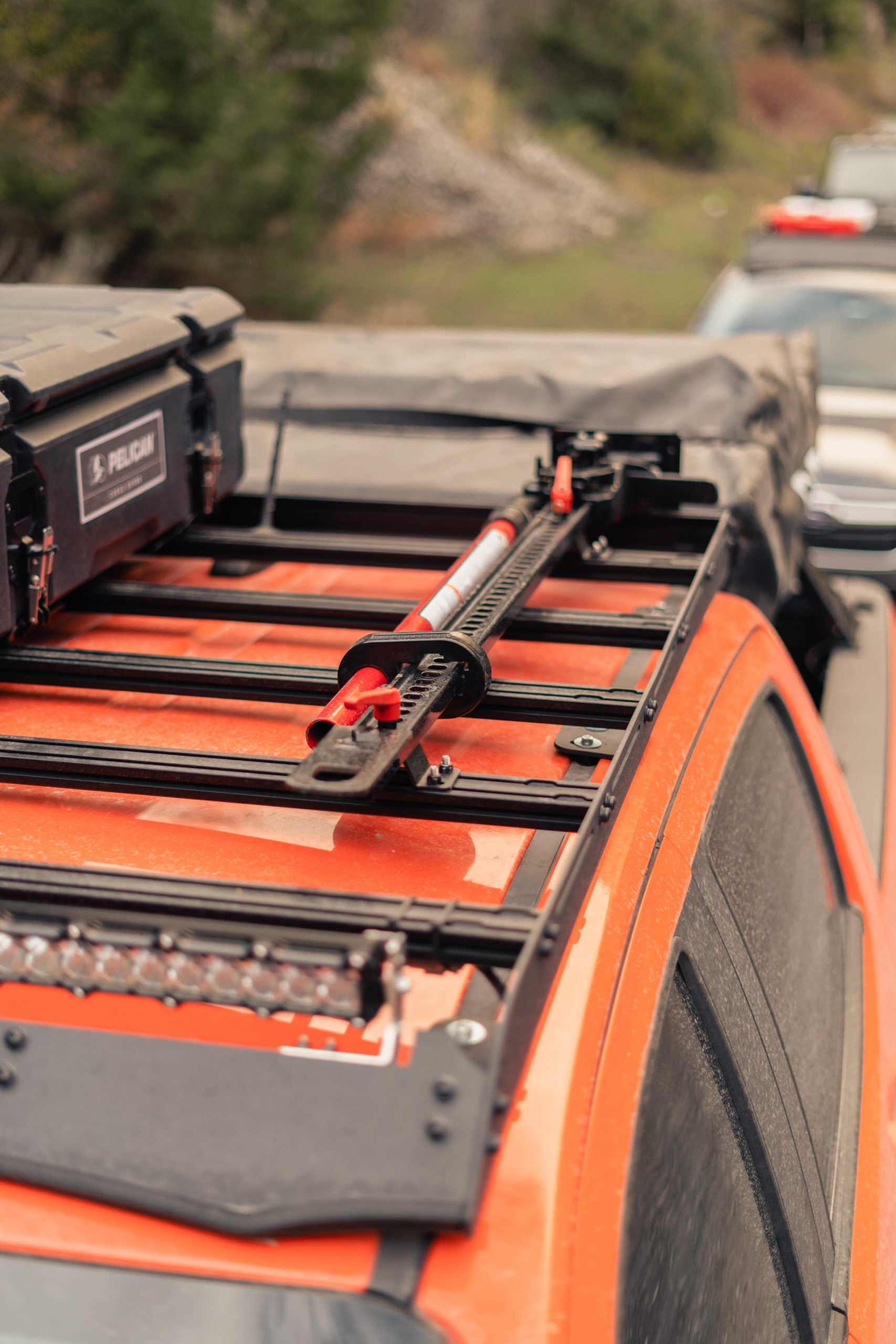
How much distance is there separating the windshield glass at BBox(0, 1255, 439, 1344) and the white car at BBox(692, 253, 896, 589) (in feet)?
21.9

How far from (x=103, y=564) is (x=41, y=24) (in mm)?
8538

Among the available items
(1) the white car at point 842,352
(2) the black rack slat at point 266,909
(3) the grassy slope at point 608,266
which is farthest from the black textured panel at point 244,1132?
(3) the grassy slope at point 608,266

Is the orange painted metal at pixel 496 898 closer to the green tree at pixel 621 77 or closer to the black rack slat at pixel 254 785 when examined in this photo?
the black rack slat at pixel 254 785

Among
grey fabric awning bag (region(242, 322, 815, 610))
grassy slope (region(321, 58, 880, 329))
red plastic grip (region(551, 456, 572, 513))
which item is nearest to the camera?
red plastic grip (region(551, 456, 572, 513))

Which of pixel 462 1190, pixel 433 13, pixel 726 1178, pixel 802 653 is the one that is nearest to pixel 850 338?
pixel 802 653

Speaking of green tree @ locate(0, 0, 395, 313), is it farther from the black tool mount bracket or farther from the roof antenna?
the black tool mount bracket

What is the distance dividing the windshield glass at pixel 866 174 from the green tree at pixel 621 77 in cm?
1638

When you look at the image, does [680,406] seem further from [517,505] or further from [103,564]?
[103,564]

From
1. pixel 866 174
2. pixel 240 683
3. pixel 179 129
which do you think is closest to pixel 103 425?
pixel 240 683

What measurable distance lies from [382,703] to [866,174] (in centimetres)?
1637

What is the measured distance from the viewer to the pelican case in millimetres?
1842

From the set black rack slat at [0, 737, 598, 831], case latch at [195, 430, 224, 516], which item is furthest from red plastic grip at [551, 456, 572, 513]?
black rack slat at [0, 737, 598, 831]

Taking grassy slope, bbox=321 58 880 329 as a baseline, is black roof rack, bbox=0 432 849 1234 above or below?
below

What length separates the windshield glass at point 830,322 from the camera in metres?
8.05
